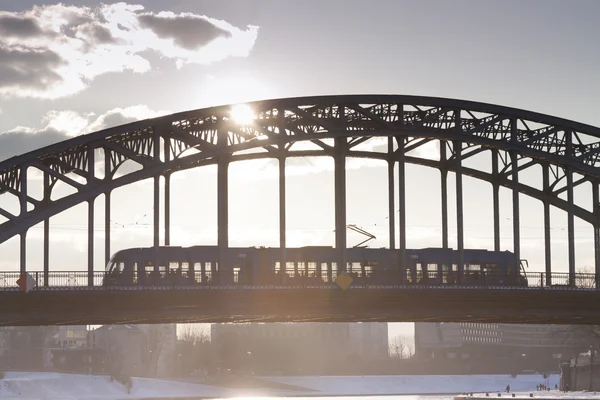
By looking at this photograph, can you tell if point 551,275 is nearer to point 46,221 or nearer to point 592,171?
point 592,171

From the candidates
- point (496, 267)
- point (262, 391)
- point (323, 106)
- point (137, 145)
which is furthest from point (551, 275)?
point (262, 391)

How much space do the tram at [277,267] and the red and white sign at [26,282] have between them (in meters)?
7.05

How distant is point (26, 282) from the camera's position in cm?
7525

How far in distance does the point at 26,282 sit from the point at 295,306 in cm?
1819

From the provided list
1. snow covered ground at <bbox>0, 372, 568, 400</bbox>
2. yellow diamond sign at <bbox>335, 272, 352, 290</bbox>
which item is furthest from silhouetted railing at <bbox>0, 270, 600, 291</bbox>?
snow covered ground at <bbox>0, 372, 568, 400</bbox>

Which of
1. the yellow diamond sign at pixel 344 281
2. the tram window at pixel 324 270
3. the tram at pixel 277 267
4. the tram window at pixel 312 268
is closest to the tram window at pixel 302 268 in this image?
the tram at pixel 277 267

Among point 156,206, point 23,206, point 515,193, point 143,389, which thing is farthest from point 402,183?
point 143,389

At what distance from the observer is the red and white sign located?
7519cm

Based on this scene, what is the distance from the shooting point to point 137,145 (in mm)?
89250

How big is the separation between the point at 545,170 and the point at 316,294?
90.0 ft

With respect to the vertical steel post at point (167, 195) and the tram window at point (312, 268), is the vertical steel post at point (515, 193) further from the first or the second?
the vertical steel post at point (167, 195)

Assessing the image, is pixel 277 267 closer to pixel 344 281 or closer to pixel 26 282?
pixel 344 281

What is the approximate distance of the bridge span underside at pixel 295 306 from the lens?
7800 centimetres

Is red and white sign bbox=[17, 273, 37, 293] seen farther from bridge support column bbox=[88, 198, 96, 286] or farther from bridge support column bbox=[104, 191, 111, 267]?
bridge support column bbox=[104, 191, 111, 267]
